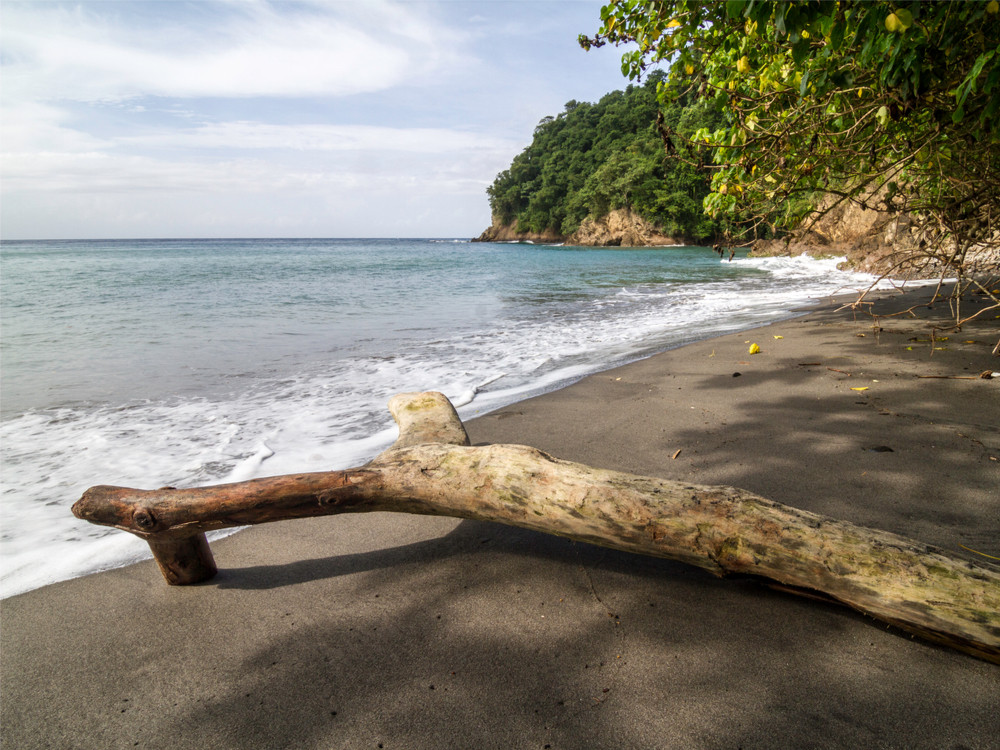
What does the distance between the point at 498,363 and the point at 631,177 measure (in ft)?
172

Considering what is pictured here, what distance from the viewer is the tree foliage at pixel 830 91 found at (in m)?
2.63

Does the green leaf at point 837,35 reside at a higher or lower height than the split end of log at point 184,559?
higher

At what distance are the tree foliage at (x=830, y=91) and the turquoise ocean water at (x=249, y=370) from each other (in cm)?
260

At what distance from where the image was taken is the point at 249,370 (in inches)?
259

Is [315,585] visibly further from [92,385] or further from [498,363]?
[92,385]

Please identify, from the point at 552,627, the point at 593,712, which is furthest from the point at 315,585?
the point at 593,712

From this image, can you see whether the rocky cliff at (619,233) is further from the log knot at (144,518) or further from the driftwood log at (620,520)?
the log knot at (144,518)

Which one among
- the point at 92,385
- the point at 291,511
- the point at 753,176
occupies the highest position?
the point at 753,176

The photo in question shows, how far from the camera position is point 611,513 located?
183 centimetres

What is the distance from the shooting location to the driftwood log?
1482 millimetres

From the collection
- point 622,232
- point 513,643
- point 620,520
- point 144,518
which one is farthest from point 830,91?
point 622,232

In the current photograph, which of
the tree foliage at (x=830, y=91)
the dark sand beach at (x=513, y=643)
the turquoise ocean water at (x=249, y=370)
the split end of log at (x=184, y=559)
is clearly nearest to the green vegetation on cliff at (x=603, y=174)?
the turquoise ocean water at (x=249, y=370)

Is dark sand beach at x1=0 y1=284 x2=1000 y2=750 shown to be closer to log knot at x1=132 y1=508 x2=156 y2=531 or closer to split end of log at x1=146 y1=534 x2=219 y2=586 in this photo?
split end of log at x1=146 y1=534 x2=219 y2=586

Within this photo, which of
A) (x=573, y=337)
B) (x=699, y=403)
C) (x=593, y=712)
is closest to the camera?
(x=593, y=712)
